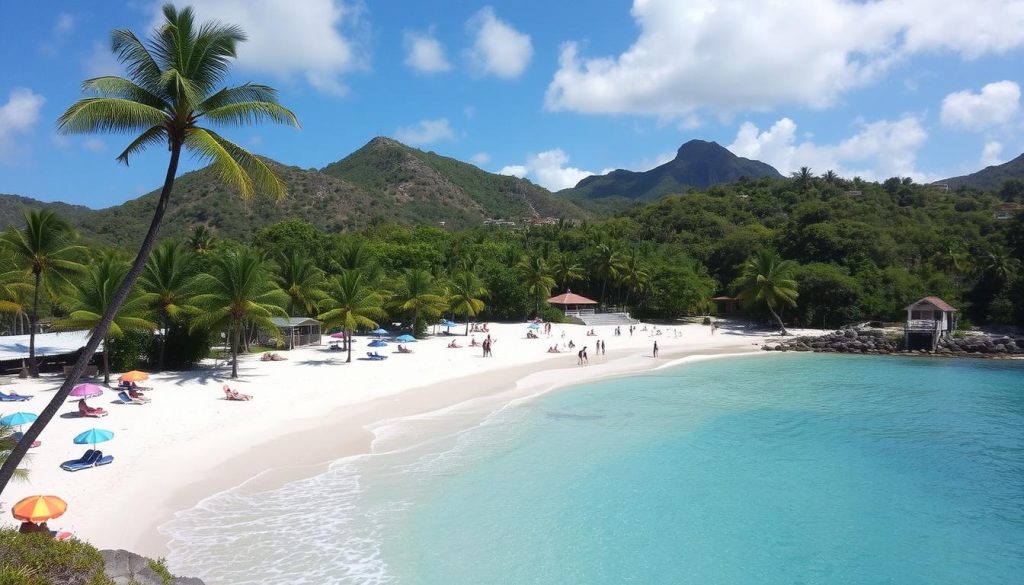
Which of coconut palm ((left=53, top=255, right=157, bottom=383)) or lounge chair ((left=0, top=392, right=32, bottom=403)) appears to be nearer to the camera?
lounge chair ((left=0, top=392, right=32, bottom=403))

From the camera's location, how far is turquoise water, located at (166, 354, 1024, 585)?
1005 cm

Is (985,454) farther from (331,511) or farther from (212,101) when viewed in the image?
(212,101)

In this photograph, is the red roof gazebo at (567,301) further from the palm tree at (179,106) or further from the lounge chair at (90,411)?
the palm tree at (179,106)

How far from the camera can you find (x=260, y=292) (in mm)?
23656

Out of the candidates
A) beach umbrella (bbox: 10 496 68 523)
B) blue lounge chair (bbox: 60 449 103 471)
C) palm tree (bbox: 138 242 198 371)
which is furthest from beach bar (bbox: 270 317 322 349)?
beach umbrella (bbox: 10 496 68 523)

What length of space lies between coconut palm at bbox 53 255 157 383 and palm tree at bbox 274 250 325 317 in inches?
476

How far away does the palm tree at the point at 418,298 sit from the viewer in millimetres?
37688

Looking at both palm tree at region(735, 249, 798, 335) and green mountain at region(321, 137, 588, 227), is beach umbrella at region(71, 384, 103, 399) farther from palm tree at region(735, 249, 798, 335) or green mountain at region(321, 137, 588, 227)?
green mountain at region(321, 137, 588, 227)

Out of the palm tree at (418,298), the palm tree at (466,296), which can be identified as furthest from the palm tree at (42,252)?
the palm tree at (466,296)

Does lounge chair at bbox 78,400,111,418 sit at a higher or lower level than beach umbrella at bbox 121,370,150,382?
lower

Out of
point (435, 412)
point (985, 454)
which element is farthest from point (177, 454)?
point (985, 454)

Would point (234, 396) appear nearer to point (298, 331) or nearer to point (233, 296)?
point (233, 296)

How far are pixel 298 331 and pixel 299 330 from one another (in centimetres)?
14

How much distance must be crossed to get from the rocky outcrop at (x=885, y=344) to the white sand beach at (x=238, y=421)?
17.0 metres
